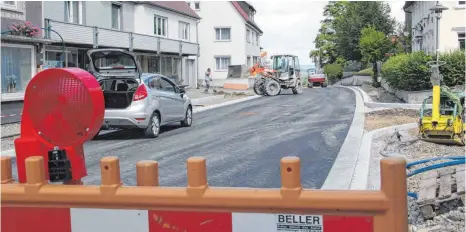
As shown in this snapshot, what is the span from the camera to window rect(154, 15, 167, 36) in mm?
35062

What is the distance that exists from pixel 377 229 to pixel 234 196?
2.00 feet

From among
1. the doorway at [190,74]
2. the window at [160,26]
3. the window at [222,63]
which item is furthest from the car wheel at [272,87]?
the window at [222,63]

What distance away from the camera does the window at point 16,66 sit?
17828mm

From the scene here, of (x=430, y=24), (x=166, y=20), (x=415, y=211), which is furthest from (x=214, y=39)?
(x=415, y=211)

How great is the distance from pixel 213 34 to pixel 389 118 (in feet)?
119

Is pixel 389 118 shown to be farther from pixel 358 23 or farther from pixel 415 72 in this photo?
pixel 358 23

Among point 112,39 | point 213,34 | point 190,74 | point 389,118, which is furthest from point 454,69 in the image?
point 213,34

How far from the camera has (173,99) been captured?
15078 mm

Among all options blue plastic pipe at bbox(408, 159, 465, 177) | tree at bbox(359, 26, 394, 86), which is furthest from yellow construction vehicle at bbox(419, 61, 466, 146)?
tree at bbox(359, 26, 394, 86)

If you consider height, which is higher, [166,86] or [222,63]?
[222,63]

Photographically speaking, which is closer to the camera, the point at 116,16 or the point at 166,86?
the point at 166,86

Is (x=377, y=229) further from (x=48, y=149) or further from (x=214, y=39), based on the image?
(x=214, y=39)

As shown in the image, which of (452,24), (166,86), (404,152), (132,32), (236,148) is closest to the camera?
(404,152)

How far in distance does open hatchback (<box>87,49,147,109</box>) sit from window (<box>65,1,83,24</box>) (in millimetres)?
13207
